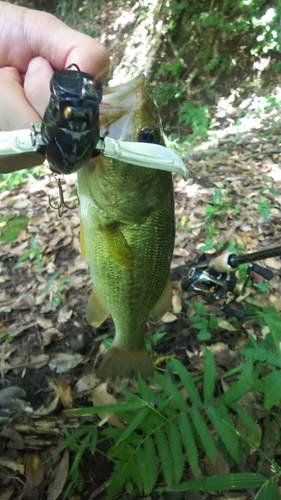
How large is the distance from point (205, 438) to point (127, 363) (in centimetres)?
64

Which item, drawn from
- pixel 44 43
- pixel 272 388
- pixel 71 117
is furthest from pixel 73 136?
pixel 272 388

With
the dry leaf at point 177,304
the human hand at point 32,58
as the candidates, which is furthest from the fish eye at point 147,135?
the dry leaf at point 177,304

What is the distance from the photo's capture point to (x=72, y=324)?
278 centimetres

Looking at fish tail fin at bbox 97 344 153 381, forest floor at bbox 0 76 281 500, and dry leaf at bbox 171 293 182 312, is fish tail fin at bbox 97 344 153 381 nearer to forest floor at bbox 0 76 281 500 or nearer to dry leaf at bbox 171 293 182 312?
forest floor at bbox 0 76 281 500

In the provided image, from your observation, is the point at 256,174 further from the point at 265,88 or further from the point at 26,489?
the point at 26,489

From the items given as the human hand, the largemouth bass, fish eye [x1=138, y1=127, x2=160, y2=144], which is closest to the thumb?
the human hand

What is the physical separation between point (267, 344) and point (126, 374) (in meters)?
0.75

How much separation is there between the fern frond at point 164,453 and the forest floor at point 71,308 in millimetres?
411

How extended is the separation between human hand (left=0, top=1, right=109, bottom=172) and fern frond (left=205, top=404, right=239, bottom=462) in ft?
4.27

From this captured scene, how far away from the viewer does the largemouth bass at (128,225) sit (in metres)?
1.35

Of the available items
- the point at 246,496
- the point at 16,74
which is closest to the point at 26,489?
the point at 246,496

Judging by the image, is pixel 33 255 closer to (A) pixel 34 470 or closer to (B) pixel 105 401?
(B) pixel 105 401

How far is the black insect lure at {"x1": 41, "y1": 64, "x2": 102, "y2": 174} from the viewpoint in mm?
771

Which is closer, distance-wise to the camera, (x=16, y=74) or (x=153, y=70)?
(x=16, y=74)
